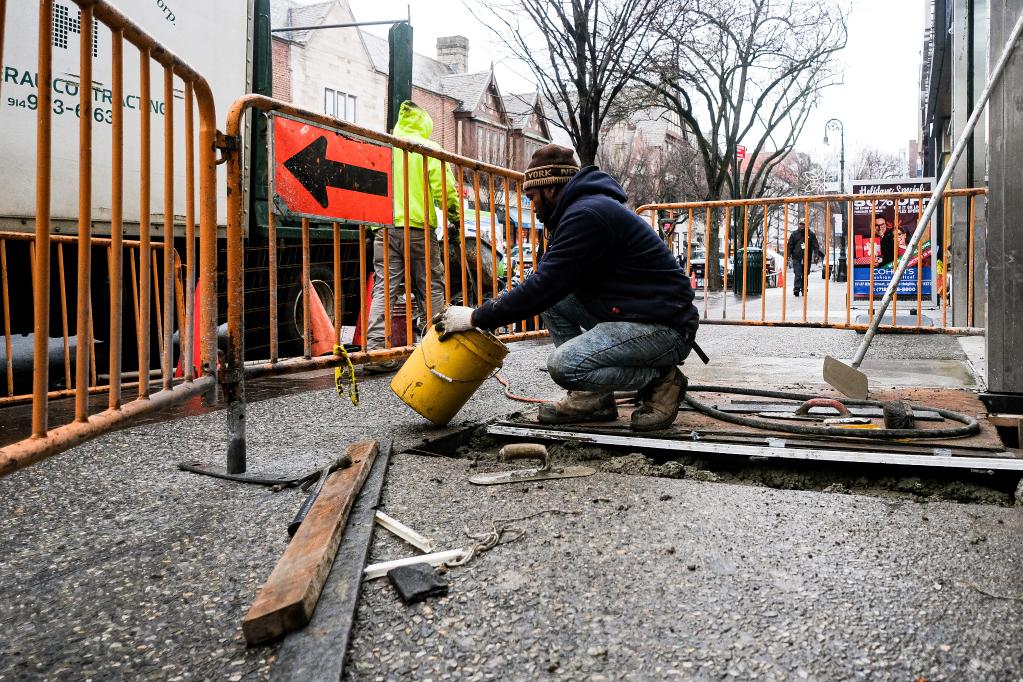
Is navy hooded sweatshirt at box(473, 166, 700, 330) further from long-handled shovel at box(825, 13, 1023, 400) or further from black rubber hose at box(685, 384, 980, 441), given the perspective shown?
long-handled shovel at box(825, 13, 1023, 400)

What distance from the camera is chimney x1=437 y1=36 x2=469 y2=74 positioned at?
5172cm

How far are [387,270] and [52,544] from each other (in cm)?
248

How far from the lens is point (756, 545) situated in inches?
94.4

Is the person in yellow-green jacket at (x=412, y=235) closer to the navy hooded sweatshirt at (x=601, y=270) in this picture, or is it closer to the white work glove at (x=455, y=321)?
the white work glove at (x=455, y=321)

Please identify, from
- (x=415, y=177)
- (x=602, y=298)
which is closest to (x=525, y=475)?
(x=602, y=298)

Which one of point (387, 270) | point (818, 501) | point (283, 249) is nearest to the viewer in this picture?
point (818, 501)

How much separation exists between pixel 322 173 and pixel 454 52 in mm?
51022

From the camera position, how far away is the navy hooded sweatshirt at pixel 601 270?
3596 mm

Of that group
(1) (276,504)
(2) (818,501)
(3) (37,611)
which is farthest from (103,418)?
(2) (818,501)

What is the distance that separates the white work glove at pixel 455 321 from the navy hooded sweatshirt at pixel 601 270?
4 centimetres

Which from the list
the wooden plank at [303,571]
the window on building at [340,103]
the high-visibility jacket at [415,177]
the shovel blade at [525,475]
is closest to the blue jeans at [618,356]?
the shovel blade at [525,475]

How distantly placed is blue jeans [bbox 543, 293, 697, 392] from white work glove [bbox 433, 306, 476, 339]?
448 millimetres

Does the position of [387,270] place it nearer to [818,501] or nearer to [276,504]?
[276,504]

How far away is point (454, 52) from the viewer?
5172 centimetres
